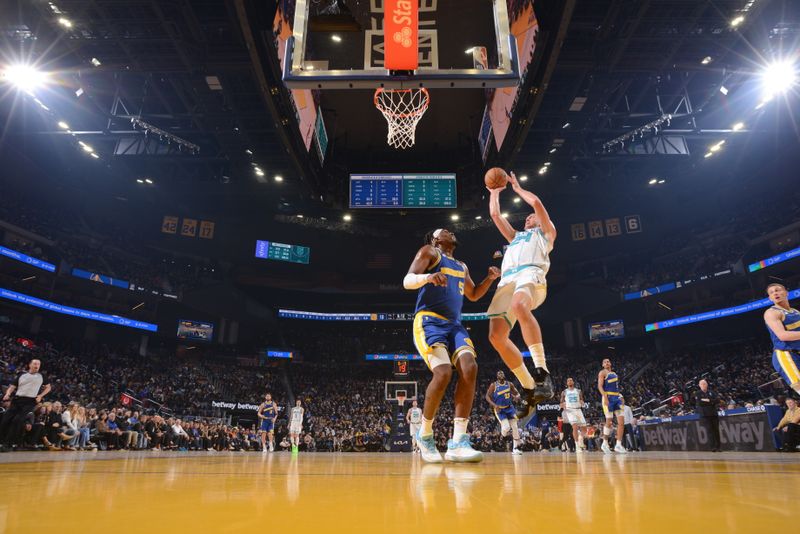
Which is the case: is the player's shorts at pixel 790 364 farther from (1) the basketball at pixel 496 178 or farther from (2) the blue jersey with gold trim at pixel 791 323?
(1) the basketball at pixel 496 178

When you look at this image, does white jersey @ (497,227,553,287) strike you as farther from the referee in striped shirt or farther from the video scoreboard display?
the video scoreboard display

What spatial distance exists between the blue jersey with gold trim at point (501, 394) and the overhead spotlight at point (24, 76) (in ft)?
49.9

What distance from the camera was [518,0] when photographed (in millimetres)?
10453

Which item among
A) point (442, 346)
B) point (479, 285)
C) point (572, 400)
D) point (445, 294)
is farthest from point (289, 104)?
point (572, 400)

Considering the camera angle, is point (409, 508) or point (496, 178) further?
point (496, 178)

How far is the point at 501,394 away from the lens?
1031 centimetres

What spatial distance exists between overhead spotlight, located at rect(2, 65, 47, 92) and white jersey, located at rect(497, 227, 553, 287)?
594 inches

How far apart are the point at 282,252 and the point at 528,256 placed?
2501 cm

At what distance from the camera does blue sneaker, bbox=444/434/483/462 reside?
13.5 feet

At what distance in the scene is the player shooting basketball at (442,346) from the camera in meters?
4.22

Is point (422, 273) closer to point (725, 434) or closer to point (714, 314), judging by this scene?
point (725, 434)

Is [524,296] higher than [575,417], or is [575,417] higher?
[524,296]

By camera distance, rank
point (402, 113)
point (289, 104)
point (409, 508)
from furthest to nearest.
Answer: point (289, 104) < point (402, 113) < point (409, 508)

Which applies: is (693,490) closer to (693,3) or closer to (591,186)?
(693,3)
